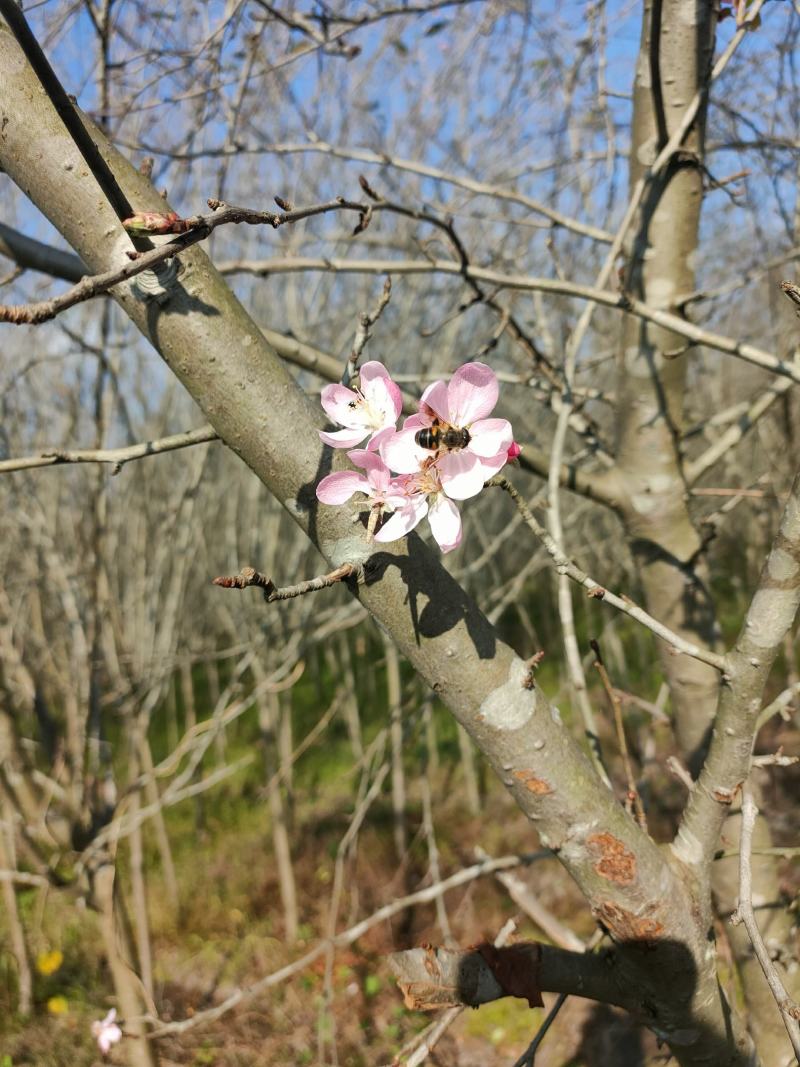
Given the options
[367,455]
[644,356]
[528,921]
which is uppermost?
[644,356]

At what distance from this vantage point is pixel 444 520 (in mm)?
746

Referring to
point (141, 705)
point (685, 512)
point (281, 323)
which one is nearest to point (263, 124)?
point (281, 323)

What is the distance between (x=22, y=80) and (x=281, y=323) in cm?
415

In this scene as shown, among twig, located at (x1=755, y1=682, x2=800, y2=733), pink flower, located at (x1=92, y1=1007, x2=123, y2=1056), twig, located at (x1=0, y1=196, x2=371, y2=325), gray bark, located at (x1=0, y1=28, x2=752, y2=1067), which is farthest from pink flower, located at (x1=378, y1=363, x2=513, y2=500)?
pink flower, located at (x1=92, y1=1007, x2=123, y2=1056)

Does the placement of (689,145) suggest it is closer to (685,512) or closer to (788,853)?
(685,512)

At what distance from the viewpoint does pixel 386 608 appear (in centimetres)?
85

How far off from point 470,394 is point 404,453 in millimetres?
90

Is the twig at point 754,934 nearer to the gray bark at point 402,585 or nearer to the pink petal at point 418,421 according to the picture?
the gray bark at point 402,585

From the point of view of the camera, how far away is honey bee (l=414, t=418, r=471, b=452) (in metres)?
0.73

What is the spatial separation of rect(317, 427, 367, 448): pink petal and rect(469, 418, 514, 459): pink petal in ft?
0.40

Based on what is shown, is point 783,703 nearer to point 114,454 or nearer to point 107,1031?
point 114,454

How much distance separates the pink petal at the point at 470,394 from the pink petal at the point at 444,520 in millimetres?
82

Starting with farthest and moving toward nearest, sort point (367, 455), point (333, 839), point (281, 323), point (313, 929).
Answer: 1. point (333, 839)
2. point (281, 323)
3. point (313, 929)
4. point (367, 455)

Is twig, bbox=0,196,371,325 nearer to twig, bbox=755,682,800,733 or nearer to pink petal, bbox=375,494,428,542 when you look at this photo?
pink petal, bbox=375,494,428,542
